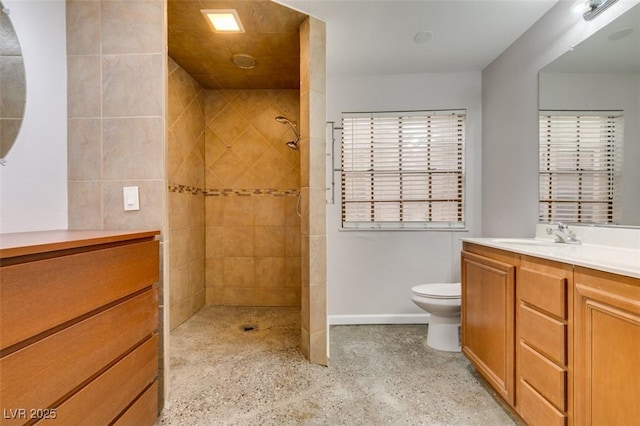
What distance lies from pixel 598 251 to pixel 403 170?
63.5 inches

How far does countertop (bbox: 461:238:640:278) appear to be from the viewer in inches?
37.9

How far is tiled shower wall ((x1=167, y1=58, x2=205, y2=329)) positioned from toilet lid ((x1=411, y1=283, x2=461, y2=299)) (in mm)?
2110

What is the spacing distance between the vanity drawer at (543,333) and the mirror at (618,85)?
0.71 meters

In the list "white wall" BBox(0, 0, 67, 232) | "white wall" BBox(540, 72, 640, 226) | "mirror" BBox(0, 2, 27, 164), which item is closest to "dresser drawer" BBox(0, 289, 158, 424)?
"white wall" BBox(0, 0, 67, 232)

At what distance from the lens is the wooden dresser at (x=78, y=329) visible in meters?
0.75

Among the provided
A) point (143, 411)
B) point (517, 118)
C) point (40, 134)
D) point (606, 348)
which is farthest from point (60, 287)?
point (517, 118)

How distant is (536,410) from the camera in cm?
126

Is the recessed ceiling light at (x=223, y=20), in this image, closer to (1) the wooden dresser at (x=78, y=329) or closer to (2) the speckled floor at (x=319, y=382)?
(1) the wooden dresser at (x=78, y=329)

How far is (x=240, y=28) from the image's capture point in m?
2.08

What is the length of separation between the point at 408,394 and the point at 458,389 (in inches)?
12.8

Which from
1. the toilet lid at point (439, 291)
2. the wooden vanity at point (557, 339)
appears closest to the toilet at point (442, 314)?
the toilet lid at point (439, 291)

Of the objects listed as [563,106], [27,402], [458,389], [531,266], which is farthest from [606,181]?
[27,402]

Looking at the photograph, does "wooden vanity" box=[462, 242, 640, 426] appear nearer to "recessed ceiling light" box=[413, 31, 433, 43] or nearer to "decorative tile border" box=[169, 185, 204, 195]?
"recessed ceiling light" box=[413, 31, 433, 43]

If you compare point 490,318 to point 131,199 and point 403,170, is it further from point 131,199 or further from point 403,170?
point 131,199
